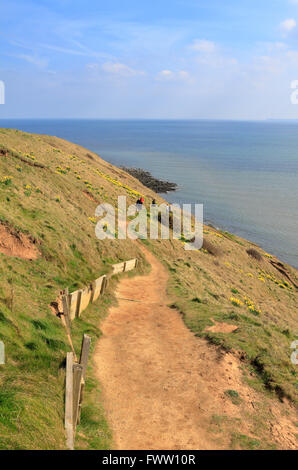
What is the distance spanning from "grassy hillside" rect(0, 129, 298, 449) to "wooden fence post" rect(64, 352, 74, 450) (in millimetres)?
209

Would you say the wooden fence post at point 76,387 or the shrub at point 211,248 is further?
the shrub at point 211,248

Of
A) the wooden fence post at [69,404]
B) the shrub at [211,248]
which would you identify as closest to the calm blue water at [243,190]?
the shrub at [211,248]

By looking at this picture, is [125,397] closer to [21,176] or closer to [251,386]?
[251,386]

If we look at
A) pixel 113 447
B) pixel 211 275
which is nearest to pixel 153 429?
pixel 113 447

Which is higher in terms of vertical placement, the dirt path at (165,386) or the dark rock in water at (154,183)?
the dark rock in water at (154,183)

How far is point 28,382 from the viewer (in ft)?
32.6

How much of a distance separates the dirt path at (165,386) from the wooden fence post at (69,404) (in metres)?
1.82

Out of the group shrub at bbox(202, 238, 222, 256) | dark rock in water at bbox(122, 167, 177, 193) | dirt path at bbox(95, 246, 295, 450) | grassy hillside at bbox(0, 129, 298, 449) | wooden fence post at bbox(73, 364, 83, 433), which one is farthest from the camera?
dark rock in water at bbox(122, 167, 177, 193)

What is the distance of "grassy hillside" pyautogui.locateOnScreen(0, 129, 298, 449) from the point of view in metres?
9.65

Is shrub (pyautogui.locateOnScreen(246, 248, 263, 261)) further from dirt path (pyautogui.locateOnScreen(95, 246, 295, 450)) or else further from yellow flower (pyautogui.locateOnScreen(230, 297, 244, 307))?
dirt path (pyautogui.locateOnScreen(95, 246, 295, 450))

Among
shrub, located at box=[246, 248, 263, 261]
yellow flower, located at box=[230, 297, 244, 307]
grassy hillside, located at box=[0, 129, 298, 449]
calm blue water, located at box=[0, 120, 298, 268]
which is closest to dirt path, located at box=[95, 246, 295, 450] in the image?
grassy hillside, located at box=[0, 129, 298, 449]

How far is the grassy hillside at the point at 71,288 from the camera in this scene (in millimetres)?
9648

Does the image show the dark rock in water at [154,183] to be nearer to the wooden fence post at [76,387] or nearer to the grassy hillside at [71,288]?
the grassy hillside at [71,288]

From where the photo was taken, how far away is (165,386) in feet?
43.8
